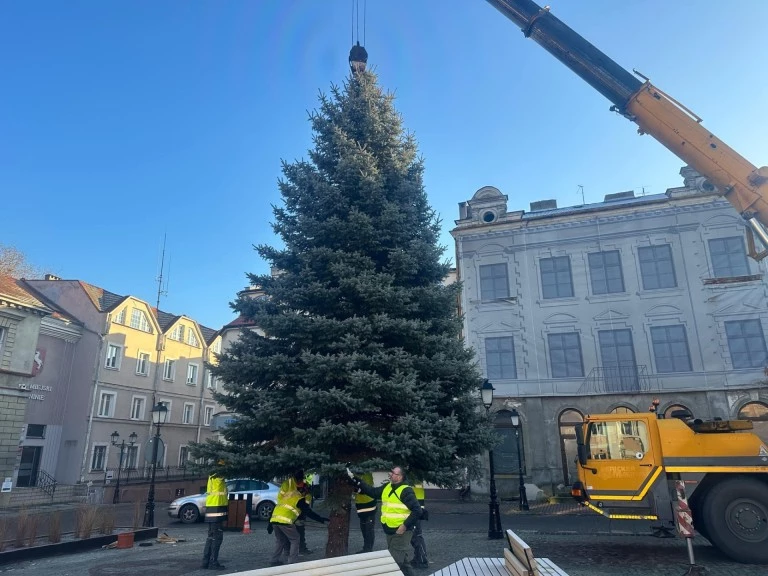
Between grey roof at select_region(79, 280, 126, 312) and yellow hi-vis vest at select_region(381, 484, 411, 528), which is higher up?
grey roof at select_region(79, 280, 126, 312)

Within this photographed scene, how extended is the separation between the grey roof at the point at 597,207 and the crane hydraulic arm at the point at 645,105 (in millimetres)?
12645

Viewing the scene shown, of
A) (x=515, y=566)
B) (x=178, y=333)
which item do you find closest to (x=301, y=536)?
(x=515, y=566)

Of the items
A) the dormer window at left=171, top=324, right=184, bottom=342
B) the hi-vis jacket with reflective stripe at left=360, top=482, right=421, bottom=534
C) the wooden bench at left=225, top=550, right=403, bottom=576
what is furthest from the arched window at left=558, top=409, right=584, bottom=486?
the dormer window at left=171, top=324, right=184, bottom=342

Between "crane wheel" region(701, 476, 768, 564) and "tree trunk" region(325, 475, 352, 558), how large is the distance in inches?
285

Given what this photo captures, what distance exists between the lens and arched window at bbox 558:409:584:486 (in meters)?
22.0

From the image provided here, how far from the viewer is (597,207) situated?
2495 centimetres

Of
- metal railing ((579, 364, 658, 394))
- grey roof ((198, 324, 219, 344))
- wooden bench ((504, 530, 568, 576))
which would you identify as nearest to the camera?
wooden bench ((504, 530, 568, 576))

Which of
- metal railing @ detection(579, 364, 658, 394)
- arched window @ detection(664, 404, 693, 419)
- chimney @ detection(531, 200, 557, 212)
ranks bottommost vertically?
arched window @ detection(664, 404, 693, 419)

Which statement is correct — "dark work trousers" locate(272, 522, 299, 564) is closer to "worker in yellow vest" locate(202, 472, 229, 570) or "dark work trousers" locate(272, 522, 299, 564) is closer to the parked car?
"worker in yellow vest" locate(202, 472, 229, 570)

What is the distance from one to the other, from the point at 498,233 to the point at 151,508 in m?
18.6

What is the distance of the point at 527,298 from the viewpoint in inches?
967

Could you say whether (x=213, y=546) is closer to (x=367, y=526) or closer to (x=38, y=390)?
(x=367, y=526)

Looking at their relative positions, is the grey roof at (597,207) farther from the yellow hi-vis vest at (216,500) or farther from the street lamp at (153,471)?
the yellow hi-vis vest at (216,500)

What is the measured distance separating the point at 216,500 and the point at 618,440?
8668mm
